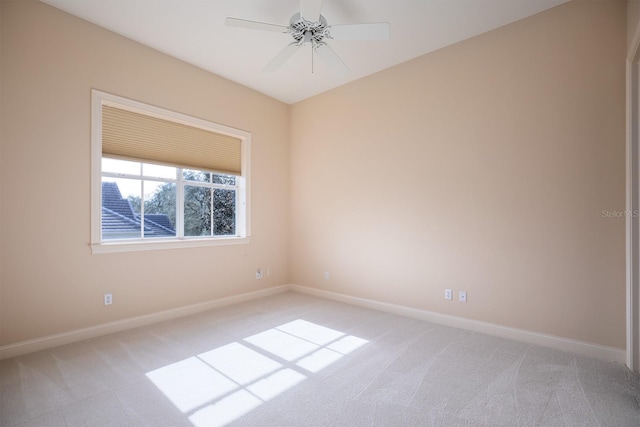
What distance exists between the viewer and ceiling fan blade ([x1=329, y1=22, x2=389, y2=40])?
2438 mm

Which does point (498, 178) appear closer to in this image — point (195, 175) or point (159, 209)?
point (195, 175)

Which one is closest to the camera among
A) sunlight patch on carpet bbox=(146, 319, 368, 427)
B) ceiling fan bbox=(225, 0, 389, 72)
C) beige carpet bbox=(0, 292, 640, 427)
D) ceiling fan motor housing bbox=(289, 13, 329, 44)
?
beige carpet bbox=(0, 292, 640, 427)

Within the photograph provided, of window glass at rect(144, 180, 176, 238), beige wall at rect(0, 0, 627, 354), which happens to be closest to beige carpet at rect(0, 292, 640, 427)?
beige wall at rect(0, 0, 627, 354)

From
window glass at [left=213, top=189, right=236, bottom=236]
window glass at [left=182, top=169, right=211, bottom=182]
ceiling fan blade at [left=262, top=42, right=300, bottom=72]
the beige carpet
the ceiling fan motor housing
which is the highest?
the ceiling fan motor housing

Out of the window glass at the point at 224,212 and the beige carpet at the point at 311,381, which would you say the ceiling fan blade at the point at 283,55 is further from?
the beige carpet at the point at 311,381

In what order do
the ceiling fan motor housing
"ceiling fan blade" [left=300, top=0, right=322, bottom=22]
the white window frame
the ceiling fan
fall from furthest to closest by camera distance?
the white window frame < the ceiling fan motor housing < the ceiling fan < "ceiling fan blade" [left=300, top=0, right=322, bottom=22]

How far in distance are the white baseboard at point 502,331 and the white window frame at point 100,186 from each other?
187cm

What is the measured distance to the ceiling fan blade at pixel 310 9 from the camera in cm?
222

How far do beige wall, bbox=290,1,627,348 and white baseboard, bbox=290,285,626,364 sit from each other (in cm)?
7

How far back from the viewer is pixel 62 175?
9.41 ft

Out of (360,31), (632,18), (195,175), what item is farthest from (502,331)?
(195,175)

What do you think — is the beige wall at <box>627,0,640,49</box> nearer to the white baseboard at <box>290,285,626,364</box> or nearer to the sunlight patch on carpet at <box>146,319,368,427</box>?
the white baseboard at <box>290,285,626,364</box>

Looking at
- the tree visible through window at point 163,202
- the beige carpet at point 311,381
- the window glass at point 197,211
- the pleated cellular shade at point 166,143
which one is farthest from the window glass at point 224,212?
the beige carpet at point 311,381

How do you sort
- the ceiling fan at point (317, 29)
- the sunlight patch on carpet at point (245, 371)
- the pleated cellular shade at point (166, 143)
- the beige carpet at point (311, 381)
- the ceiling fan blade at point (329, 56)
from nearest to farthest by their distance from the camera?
the beige carpet at point (311, 381)
the sunlight patch on carpet at point (245, 371)
the ceiling fan at point (317, 29)
the ceiling fan blade at point (329, 56)
the pleated cellular shade at point (166, 143)
